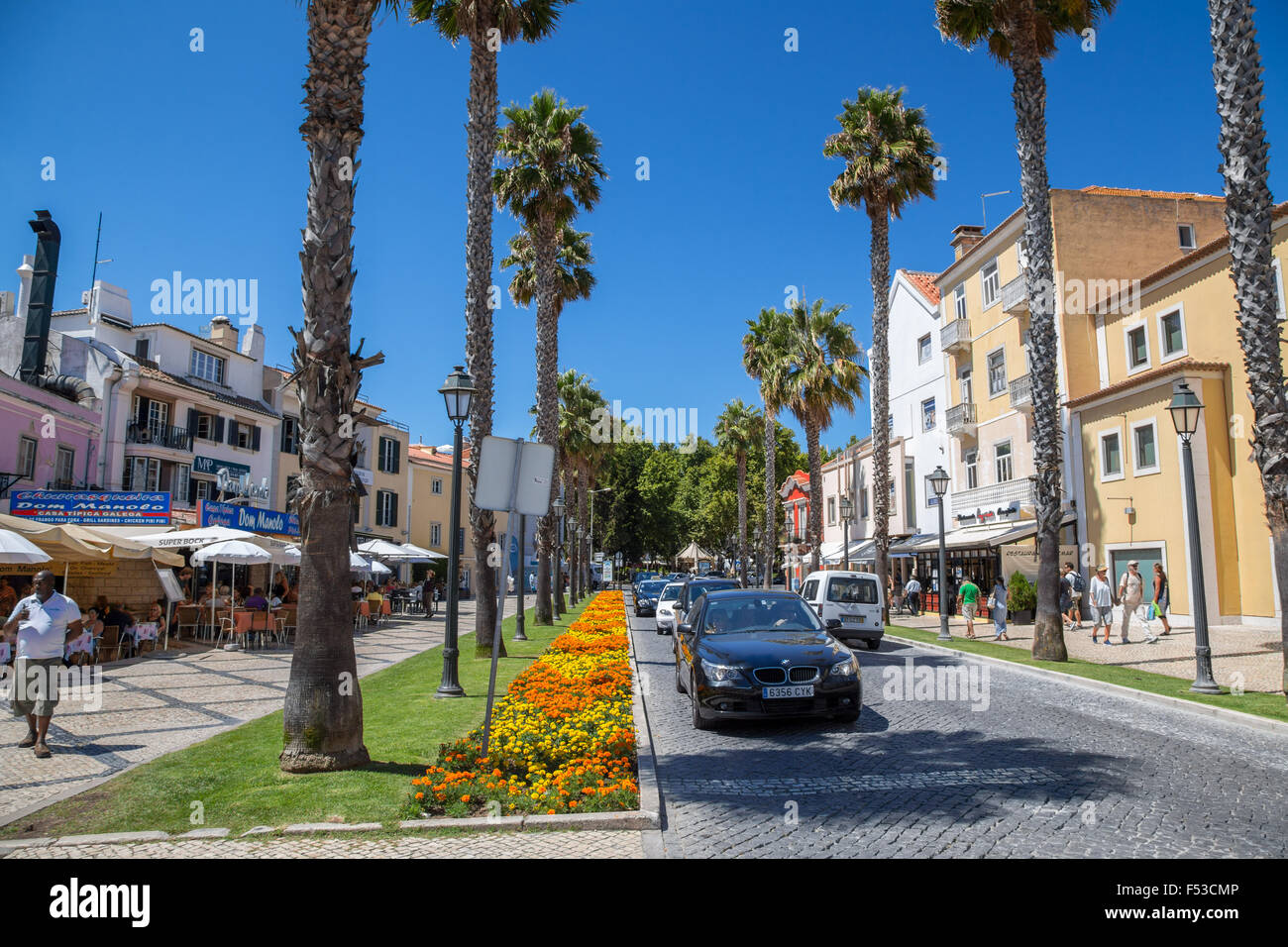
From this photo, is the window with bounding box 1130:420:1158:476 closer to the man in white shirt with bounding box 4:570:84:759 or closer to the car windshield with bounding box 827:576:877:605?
the car windshield with bounding box 827:576:877:605

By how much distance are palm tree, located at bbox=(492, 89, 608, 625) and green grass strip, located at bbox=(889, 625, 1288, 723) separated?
39.5 ft

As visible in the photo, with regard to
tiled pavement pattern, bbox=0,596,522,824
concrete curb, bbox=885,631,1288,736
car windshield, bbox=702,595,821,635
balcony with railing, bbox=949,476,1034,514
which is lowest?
tiled pavement pattern, bbox=0,596,522,824

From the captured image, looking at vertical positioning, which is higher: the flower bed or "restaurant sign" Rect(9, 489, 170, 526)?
"restaurant sign" Rect(9, 489, 170, 526)

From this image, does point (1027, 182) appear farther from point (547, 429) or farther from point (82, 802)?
point (82, 802)

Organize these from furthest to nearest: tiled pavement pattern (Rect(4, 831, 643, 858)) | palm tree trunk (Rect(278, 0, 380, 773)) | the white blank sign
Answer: the white blank sign, palm tree trunk (Rect(278, 0, 380, 773)), tiled pavement pattern (Rect(4, 831, 643, 858))

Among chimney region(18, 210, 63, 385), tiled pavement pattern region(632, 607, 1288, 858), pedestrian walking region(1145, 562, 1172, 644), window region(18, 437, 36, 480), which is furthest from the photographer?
chimney region(18, 210, 63, 385)

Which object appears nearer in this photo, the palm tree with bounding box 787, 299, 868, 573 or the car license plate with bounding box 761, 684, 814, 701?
the car license plate with bounding box 761, 684, 814, 701

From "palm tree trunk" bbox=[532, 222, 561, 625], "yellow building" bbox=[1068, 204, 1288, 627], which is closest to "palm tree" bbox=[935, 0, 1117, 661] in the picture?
"yellow building" bbox=[1068, 204, 1288, 627]

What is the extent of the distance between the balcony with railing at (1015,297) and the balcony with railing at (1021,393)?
2464 millimetres

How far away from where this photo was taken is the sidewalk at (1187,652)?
526 inches

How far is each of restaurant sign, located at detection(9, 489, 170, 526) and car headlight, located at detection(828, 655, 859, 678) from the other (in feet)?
59.5

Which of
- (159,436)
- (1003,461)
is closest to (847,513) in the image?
(1003,461)

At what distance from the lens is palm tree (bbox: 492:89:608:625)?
23.0m
